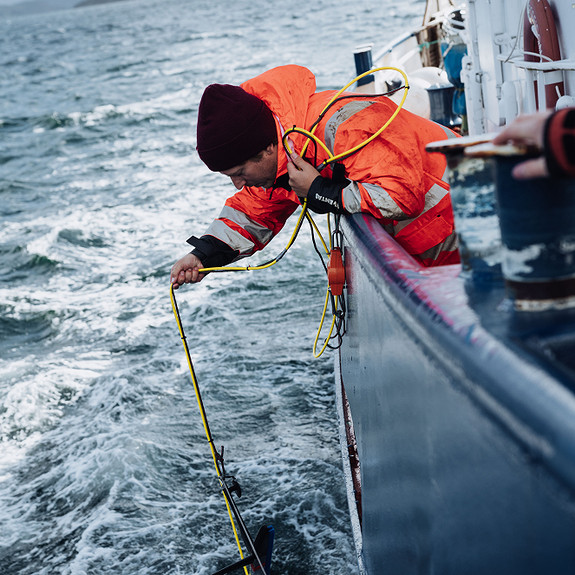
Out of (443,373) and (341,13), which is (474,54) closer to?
(443,373)

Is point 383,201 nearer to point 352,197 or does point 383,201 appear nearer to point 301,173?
point 352,197

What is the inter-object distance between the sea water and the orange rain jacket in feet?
6.30

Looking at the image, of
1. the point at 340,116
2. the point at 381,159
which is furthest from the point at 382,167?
the point at 340,116

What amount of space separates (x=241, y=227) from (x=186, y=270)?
0.33 metres

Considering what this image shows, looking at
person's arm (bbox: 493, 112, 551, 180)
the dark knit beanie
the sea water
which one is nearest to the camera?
person's arm (bbox: 493, 112, 551, 180)

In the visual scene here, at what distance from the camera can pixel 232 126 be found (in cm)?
246

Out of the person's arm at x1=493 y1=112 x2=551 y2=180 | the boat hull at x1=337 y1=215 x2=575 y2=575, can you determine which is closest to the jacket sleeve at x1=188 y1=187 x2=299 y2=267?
the boat hull at x1=337 y1=215 x2=575 y2=575

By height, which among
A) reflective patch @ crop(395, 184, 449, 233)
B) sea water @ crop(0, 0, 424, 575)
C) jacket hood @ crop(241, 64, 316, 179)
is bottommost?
sea water @ crop(0, 0, 424, 575)

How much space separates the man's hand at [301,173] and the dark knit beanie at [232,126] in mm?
136

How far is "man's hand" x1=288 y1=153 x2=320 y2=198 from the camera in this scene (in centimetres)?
246

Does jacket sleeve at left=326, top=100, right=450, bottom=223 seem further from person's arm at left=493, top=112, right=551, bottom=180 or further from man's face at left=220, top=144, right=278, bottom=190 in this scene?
person's arm at left=493, top=112, right=551, bottom=180

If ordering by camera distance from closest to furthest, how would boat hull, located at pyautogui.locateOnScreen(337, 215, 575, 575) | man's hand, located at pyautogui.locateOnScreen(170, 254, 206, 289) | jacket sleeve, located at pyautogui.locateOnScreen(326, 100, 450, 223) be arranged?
1. boat hull, located at pyautogui.locateOnScreen(337, 215, 575, 575)
2. jacket sleeve, located at pyautogui.locateOnScreen(326, 100, 450, 223)
3. man's hand, located at pyautogui.locateOnScreen(170, 254, 206, 289)

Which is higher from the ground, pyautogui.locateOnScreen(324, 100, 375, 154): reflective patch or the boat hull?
pyautogui.locateOnScreen(324, 100, 375, 154): reflective patch

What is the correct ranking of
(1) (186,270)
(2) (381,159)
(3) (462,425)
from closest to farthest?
(3) (462,425)
(2) (381,159)
(1) (186,270)
